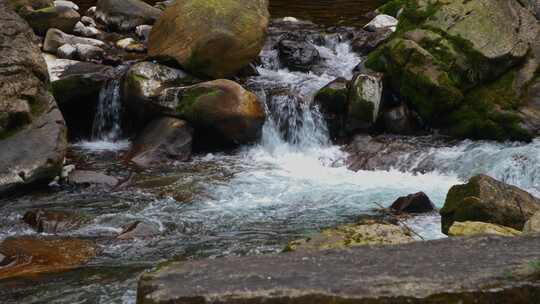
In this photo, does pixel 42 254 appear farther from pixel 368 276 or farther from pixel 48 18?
pixel 48 18

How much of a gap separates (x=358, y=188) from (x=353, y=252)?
6.32m

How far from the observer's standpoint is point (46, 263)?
26.2 ft

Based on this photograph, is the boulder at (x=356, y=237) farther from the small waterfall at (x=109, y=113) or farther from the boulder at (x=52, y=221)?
the small waterfall at (x=109, y=113)

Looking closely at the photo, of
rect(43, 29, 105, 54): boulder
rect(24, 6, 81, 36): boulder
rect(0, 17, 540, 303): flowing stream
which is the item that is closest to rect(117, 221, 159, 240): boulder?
rect(0, 17, 540, 303): flowing stream

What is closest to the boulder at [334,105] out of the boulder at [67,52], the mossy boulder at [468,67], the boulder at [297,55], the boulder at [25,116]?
the mossy boulder at [468,67]

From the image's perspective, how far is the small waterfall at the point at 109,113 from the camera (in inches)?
538

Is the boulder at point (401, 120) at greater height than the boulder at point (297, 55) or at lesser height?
lesser

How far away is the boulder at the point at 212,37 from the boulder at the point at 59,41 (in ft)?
6.56

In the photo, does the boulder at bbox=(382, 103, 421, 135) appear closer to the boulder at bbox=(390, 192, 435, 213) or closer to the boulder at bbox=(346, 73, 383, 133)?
the boulder at bbox=(346, 73, 383, 133)

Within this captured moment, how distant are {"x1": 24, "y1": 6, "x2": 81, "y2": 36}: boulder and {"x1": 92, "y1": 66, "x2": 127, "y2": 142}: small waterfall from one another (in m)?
2.95

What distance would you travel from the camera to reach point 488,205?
7.82m

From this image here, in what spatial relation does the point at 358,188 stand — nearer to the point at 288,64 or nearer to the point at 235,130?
the point at 235,130

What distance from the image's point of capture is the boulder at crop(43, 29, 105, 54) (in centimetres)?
1477

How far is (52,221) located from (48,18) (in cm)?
777
